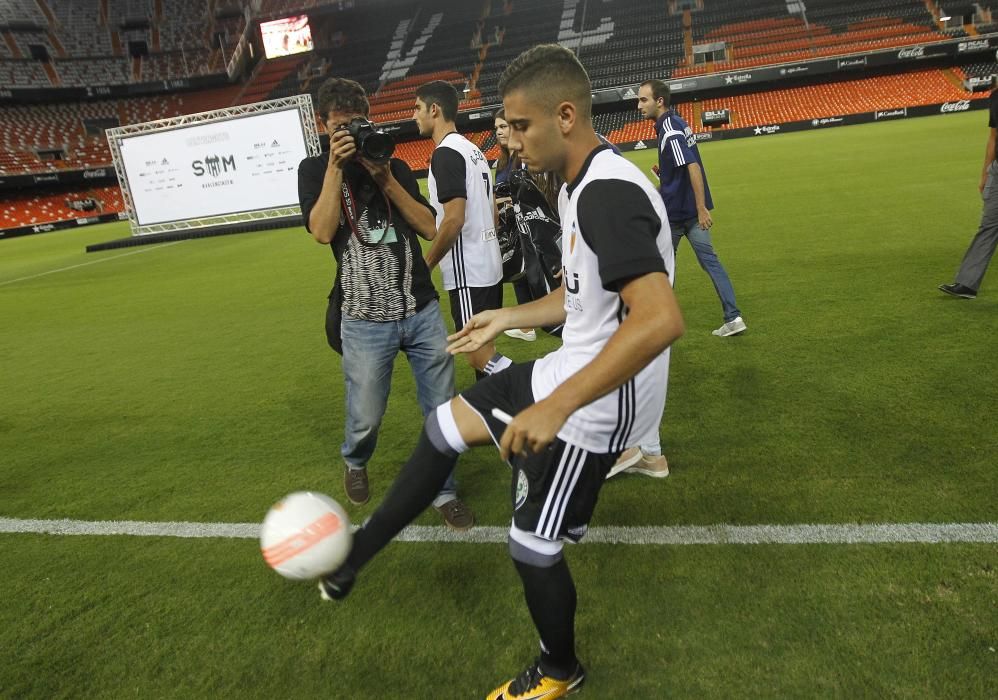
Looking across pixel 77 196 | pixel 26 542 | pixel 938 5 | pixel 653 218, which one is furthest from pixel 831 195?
pixel 77 196

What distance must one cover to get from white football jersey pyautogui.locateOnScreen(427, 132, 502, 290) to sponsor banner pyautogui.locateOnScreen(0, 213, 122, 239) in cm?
3709

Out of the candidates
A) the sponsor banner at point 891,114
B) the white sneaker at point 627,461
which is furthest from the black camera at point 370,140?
the sponsor banner at point 891,114

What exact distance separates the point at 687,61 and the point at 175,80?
3390 centimetres

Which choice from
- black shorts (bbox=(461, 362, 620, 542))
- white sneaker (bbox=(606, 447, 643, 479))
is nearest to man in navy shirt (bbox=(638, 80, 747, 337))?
white sneaker (bbox=(606, 447, 643, 479))

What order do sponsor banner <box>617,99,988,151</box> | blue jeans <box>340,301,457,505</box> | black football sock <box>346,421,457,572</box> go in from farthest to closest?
sponsor banner <box>617,99,988,151</box>, blue jeans <box>340,301,457,505</box>, black football sock <box>346,421,457,572</box>

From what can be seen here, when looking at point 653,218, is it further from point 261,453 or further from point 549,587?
point 261,453

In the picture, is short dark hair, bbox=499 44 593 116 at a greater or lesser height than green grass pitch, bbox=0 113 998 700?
greater

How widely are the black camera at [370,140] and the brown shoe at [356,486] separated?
1731mm

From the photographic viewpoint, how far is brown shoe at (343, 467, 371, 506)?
3574 mm

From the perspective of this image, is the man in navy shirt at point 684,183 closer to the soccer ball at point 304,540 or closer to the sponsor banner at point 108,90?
the soccer ball at point 304,540

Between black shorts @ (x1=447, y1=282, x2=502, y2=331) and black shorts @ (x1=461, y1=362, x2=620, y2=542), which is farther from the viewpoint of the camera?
black shorts @ (x1=447, y1=282, x2=502, y2=331)

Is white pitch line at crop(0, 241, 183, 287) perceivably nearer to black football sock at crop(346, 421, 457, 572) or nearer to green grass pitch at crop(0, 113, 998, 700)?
green grass pitch at crop(0, 113, 998, 700)

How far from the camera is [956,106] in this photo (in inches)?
1089

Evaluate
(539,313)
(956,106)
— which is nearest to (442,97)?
(539,313)
